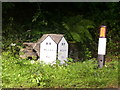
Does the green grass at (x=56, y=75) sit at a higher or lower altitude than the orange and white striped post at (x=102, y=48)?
lower

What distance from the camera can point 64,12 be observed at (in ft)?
34.8

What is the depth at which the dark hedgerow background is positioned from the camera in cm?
503

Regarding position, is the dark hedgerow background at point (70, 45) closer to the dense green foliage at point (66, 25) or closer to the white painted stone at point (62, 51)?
the dense green foliage at point (66, 25)

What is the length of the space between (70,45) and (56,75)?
88.5 inches

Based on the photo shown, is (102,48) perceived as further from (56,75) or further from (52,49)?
(56,75)

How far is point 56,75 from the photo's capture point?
5.28m

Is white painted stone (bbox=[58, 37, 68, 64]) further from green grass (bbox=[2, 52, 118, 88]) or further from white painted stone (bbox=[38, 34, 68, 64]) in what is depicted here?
green grass (bbox=[2, 52, 118, 88])

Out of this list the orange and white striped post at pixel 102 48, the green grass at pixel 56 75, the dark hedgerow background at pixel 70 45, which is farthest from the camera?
the orange and white striped post at pixel 102 48

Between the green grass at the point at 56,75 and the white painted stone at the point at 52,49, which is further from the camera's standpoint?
the white painted stone at the point at 52,49

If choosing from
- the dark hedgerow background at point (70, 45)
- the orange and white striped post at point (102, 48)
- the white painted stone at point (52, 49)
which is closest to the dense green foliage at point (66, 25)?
the dark hedgerow background at point (70, 45)

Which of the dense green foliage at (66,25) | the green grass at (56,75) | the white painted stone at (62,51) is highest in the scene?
the dense green foliage at (66,25)

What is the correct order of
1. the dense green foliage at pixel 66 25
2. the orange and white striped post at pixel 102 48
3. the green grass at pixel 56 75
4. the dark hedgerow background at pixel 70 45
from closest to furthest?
1. the green grass at pixel 56 75
2. the dark hedgerow background at pixel 70 45
3. the orange and white striped post at pixel 102 48
4. the dense green foliage at pixel 66 25

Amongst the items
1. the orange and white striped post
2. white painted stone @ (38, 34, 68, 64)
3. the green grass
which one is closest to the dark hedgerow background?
→ the green grass

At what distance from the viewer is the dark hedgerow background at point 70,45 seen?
503 centimetres
